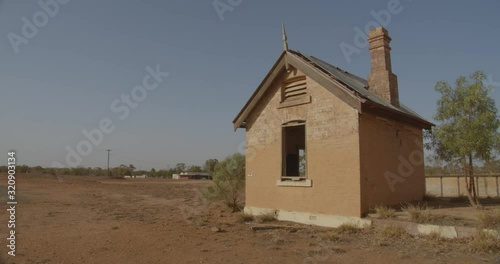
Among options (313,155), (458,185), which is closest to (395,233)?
(313,155)

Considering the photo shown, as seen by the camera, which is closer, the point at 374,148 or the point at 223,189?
the point at 374,148

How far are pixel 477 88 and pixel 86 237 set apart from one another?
12.5 meters

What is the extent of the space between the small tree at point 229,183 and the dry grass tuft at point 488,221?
1014 centimetres

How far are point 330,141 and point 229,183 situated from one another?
6894mm

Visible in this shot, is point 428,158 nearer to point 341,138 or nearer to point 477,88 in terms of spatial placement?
point 477,88

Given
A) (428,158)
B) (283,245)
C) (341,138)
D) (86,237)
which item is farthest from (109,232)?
(428,158)

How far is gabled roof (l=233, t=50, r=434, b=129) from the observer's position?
418 inches

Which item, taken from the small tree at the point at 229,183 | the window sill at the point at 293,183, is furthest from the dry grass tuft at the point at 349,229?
the small tree at the point at 229,183

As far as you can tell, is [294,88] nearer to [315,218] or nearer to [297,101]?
[297,101]

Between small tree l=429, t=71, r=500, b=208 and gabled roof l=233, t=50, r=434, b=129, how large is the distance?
1414 mm

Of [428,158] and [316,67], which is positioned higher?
[316,67]

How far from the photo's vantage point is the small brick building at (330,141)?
1065 cm

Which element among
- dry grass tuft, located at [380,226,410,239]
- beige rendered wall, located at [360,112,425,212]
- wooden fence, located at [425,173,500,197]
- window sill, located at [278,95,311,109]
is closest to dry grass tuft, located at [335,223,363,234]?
beige rendered wall, located at [360,112,425,212]

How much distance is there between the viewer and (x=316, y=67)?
38.8 feet
